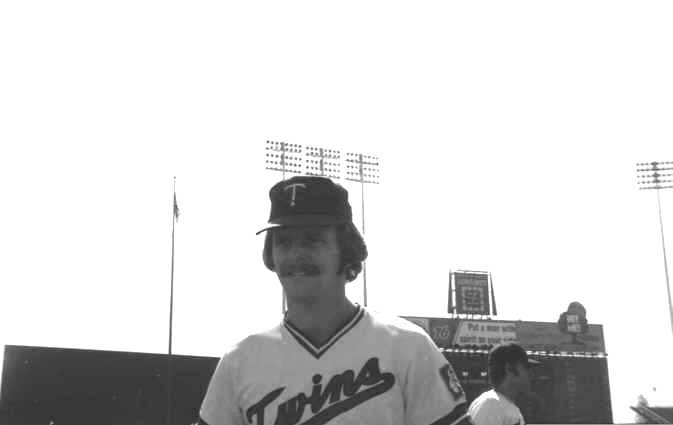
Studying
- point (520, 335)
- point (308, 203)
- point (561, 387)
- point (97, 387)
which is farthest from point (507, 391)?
point (520, 335)

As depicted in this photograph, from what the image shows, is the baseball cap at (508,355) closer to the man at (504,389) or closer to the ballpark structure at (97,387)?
the man at (504,389)

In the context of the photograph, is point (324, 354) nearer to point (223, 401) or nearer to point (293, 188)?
point (223, 401)

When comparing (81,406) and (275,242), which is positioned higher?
(275,242)

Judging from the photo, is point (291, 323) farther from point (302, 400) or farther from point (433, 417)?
A: point (433, 417)

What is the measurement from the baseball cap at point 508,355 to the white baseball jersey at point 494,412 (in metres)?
0.35

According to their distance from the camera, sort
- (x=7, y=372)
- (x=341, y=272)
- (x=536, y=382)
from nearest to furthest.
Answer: (x=341, y=272) → (x=7, y=372) → (x=536, y=382)

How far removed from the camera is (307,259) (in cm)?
326

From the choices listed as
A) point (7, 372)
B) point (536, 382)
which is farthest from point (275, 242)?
point (536, 382)

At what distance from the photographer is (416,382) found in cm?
315

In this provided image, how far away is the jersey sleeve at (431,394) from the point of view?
3.10 meters

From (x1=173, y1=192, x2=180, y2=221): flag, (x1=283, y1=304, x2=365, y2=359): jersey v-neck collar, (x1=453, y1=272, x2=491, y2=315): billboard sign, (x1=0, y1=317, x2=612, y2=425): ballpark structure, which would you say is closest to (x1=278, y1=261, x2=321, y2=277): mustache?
(x1=283, y1=304, x2=365, y2=359): jersey v-neck collar

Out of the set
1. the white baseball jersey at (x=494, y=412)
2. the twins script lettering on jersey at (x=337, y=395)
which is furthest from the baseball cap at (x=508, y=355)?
the twins script lettering on jersey at (x=337, y=395)

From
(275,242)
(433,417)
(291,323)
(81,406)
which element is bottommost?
(81,406)

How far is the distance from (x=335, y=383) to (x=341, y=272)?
43 cm
